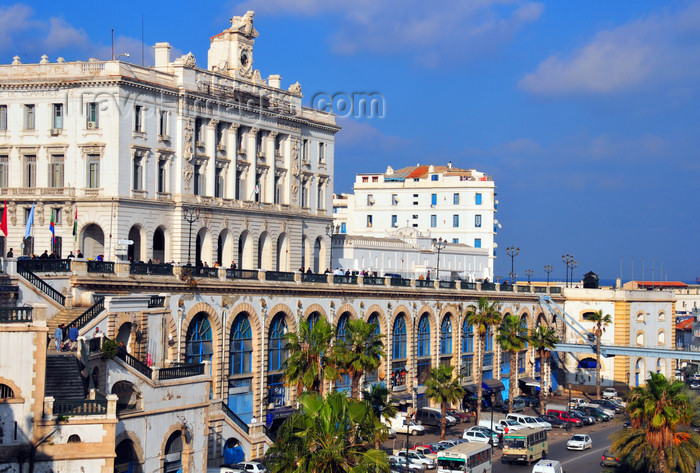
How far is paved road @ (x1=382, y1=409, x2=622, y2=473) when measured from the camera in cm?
7431

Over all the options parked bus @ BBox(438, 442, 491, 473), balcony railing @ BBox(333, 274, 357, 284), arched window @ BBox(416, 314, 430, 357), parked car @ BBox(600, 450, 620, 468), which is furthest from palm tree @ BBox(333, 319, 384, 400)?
arched window @ BBox(416, 314, 430, 357)

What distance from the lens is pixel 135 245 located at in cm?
8331

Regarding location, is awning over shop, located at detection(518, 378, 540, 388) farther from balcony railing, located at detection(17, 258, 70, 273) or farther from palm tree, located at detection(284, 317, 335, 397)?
balcony railing, located at detection(17, 258, 70, 273)

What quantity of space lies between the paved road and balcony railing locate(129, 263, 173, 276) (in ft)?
65.0

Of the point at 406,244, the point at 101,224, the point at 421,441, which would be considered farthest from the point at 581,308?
the point at 101,224

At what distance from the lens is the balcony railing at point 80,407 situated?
48656 mm

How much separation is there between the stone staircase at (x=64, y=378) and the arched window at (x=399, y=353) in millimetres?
43656

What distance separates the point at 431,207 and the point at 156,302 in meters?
84.6

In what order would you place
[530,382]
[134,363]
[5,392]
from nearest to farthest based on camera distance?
[5,392]
[134,363]
[530,382]

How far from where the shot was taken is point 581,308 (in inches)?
4909

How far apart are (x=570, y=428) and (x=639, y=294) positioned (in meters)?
34.8

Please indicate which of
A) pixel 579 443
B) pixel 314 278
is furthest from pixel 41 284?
pixel 579 443

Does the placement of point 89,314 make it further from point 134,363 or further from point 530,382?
point 530,382

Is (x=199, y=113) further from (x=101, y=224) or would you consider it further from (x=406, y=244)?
(x=406, y=244)
